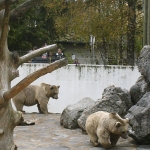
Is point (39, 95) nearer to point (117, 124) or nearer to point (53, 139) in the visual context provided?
point (53, 139)

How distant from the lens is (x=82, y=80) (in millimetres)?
13891

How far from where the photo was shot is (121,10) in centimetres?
1703

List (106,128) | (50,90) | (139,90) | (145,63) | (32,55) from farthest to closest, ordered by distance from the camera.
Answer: (50,90) < (139,90) < (145,63) < (106,128) < (32,55)

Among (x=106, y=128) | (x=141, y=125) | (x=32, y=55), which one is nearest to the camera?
(x=32, y=55)

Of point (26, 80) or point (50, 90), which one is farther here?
point (50, 90)

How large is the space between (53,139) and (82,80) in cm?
570

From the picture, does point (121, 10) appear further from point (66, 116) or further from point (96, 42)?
point (66, 116)

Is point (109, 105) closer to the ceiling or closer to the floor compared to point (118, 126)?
closer to the ceiling

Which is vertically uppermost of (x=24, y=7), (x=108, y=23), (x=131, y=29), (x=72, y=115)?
(x=108, y=23)

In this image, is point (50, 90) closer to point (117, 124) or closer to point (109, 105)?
point (109, 105)

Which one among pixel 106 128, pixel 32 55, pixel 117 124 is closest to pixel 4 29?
pixel 32 55

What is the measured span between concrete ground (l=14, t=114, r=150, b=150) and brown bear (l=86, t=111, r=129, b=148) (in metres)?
0.20

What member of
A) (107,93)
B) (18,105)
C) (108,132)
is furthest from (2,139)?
(18,105)

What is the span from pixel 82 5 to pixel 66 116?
9058mm
